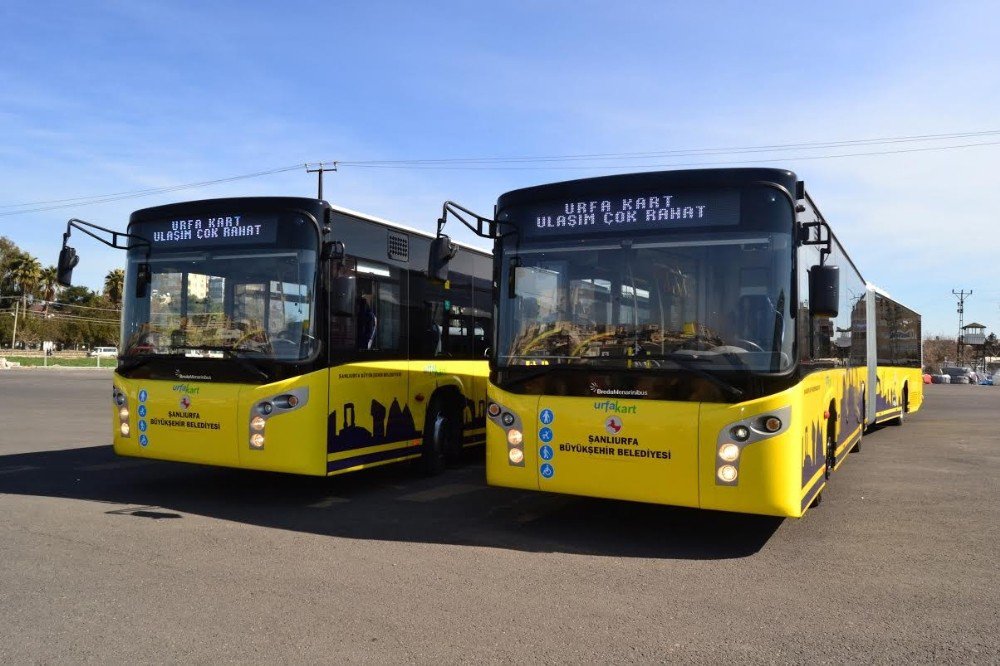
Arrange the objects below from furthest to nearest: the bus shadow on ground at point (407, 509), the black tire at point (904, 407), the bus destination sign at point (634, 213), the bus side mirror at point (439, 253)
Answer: the black tire at point (904, 407) → the bus side mirror at point (439, 253) → the bus shadow on ground at point (407, 509) → the bus destination sign at point (634, 213)

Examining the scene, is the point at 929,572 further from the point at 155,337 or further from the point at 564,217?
the point at 155,337

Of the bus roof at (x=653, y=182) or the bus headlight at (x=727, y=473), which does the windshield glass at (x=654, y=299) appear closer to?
the bus roof at (x=653, y=182)

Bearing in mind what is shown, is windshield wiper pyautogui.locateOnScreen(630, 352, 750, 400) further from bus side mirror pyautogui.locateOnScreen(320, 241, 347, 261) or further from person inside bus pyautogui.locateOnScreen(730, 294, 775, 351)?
bus side mirror pyautogui.locateOnScreen(320, 241, 347, 261)

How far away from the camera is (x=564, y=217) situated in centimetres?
708

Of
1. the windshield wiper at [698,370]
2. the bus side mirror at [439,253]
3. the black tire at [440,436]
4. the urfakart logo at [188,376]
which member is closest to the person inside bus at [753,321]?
the windshield wiper at [698,370]

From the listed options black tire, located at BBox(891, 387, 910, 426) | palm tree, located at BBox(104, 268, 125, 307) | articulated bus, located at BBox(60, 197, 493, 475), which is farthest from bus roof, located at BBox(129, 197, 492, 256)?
palm tree, located at BBox(104, 268, 125, 307)

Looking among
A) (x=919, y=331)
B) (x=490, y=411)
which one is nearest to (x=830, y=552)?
(x=490, y=411)

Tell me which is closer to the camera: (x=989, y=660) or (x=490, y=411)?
(x=989, y=660)

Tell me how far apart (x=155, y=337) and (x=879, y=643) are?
7105 mm

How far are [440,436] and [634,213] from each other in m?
4.59

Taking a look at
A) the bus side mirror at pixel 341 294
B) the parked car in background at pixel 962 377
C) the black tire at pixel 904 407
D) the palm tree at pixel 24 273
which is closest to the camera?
the bus side mirror at pixel 341 294

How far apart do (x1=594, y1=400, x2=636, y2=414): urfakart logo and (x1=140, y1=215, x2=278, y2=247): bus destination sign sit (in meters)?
3.66

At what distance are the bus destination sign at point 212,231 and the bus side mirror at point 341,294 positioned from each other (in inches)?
31.8

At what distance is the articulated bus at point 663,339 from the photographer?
20.4 ft
